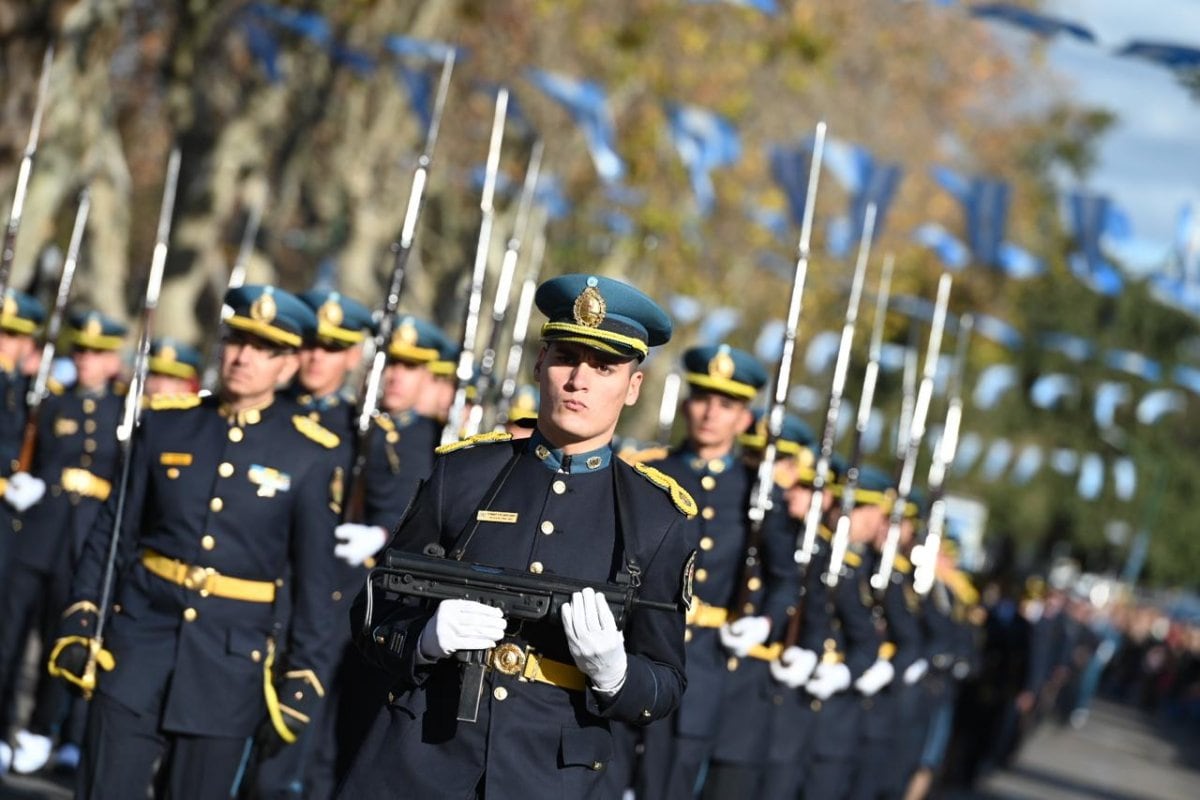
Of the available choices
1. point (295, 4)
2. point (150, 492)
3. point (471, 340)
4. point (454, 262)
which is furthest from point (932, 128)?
point (150, 492)

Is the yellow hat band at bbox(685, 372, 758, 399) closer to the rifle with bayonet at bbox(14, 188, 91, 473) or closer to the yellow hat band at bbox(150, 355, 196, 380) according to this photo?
the rifle with bayonet at bbox(14, 188, 91, 473)

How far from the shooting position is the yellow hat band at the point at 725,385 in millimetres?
8656

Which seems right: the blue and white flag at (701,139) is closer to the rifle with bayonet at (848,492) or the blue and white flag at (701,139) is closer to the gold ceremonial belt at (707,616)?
the rifle with bayonet at (848,492)

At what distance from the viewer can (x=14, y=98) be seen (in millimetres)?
15797

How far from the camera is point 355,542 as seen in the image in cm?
821

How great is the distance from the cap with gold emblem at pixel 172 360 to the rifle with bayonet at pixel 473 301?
1385 mm

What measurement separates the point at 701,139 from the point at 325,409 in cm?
1203

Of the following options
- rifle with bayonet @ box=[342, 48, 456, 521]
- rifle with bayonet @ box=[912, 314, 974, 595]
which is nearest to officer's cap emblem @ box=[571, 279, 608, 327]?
rifle with bayonet @ box=[342, 48, 456, 521]

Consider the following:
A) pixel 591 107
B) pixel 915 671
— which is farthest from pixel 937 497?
pixel 591 107

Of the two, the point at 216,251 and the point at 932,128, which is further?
the point at 932,128

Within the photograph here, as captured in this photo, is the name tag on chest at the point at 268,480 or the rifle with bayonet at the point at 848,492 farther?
the rifle with bayonet at the point at 848,492

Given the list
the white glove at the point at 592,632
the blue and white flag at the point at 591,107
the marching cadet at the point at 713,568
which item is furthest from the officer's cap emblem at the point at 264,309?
the blue and white flag at the point at 591,107

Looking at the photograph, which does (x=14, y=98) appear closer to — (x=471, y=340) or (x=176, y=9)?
(x=176, y=9)

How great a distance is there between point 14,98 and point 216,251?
4.39 metres
